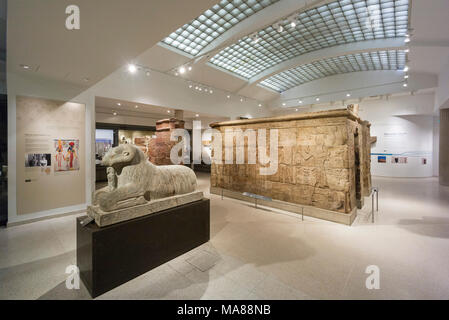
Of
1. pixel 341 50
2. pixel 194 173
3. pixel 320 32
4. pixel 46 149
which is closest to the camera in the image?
pixel 194 173

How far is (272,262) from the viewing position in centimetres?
313

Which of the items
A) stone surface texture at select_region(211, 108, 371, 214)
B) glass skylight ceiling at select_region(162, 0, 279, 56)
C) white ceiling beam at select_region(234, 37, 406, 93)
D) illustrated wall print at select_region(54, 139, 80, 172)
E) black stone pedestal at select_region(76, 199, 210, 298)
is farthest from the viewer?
white ceiling beam at select_region(234, 37, 406, 93)

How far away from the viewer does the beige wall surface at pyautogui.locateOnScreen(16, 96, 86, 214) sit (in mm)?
4891

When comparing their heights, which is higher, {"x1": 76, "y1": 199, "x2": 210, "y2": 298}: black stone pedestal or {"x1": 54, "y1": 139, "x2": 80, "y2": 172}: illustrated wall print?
{"x1": 54, "y1": 139, "x2": 80, "y2": 172}: illustrated wall print

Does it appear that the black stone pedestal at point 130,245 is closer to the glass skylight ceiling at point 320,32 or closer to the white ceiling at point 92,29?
the white ceiling at point 92,29

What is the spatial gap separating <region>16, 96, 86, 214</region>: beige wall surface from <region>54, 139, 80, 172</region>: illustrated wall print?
7 centimetres

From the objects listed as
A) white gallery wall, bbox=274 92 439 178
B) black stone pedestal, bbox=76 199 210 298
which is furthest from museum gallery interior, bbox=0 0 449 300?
white gallery wall, bbox=274 92 439 178

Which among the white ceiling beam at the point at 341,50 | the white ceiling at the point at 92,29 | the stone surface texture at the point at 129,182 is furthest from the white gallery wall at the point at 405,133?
the stone surface texture at the point at 129,182

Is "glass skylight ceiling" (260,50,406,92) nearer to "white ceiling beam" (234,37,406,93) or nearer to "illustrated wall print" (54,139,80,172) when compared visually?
"white ceiling beam" (234,37,406,93)

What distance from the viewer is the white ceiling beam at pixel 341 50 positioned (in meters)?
9.05

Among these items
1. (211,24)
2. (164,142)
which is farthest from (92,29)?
(164,142)

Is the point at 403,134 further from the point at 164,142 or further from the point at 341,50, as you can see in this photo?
the point at 164,142

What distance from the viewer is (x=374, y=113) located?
1289cm

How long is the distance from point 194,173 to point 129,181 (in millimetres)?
1394
